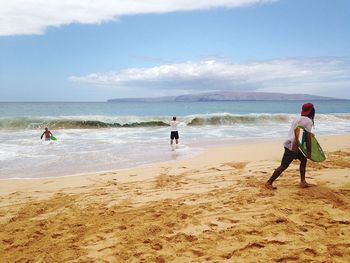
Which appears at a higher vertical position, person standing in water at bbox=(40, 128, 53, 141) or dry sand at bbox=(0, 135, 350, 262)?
person standing in water at bbox=(40, 128, 53, 141)

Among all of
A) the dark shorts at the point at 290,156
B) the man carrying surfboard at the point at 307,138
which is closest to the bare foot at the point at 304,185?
the man carrying surfboard at the point at 307,138

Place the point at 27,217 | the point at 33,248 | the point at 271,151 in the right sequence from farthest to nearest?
the point at 271,151, the point at 27,217, the point at 33,248

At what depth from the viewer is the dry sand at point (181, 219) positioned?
382cm

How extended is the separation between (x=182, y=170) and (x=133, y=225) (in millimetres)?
4345

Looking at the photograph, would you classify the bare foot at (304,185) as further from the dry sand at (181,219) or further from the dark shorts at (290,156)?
the dark shorts at (290,156)

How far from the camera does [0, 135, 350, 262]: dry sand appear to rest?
12.5 feet

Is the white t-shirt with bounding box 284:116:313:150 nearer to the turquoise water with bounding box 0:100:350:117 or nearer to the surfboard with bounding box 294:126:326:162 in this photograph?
the surfboard with bounding box 294:126:326:162

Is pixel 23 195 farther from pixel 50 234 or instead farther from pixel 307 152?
pixel 307 152

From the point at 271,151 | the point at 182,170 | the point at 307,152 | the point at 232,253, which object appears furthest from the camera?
the point at 271,151

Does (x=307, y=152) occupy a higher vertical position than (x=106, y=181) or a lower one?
higher

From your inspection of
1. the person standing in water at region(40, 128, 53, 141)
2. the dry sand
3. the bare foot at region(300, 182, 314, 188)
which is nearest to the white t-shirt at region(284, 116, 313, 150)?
the bare foot at region(300, 182, 314, 188)

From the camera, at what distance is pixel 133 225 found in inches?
187

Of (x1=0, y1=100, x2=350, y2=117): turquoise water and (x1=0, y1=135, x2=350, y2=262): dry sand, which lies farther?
(x1=0, y1=100, x2=350, y2=117): turquoise water

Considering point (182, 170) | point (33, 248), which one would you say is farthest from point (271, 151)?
point (33, 248)
